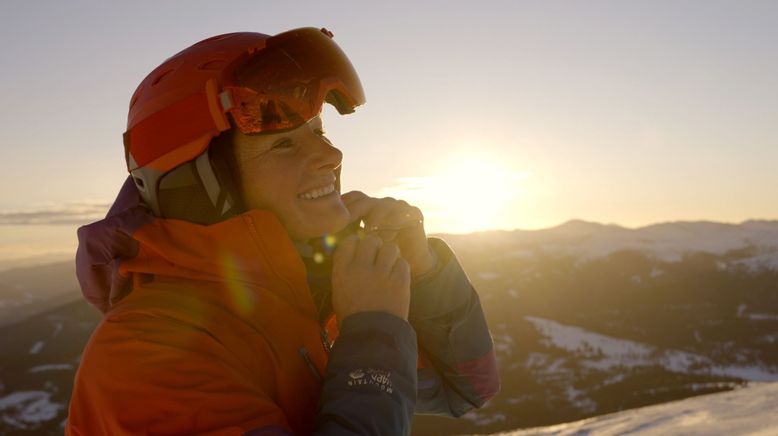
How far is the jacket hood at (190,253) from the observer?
7.05 ft

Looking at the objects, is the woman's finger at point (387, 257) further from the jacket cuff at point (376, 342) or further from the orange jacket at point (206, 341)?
the orange jacket at point (206, 341)

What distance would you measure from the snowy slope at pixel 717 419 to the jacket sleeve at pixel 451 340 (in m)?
4.12

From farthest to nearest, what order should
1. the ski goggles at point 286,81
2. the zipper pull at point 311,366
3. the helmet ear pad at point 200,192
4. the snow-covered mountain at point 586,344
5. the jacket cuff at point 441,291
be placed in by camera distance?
the snow-covered mountain at point 586,344 < the jacket cuff at point 441,291 < the ski goggles at point 286,81 < the helmet ear pad at point 200,192 < the zipper pull at point 311,366

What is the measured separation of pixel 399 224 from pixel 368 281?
78cm

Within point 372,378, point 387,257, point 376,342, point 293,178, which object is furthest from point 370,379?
point 293,178

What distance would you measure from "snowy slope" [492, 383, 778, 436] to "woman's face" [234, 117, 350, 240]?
5.36m

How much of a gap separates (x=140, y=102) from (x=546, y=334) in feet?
478

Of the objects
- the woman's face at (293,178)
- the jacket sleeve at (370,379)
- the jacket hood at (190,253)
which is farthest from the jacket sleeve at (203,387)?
the woman's face at (293,178)

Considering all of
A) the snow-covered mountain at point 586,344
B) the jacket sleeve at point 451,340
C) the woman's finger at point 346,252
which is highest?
the woman's finger at point 346,252

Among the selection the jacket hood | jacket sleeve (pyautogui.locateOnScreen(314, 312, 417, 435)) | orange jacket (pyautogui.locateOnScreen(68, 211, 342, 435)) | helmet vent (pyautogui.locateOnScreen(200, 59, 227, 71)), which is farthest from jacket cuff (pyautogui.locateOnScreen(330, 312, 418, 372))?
helmet vent (pyautogui.locateOnScreen(200, 59, 227, 71))

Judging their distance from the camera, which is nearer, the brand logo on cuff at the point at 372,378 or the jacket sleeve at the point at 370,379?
the jacket sleeve at the point at 370,379

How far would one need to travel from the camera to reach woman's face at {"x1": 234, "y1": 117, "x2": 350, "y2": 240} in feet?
8.04

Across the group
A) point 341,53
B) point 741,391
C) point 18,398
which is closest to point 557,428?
point 741,391

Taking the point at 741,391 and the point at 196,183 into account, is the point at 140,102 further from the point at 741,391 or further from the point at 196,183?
the point at 741,391
